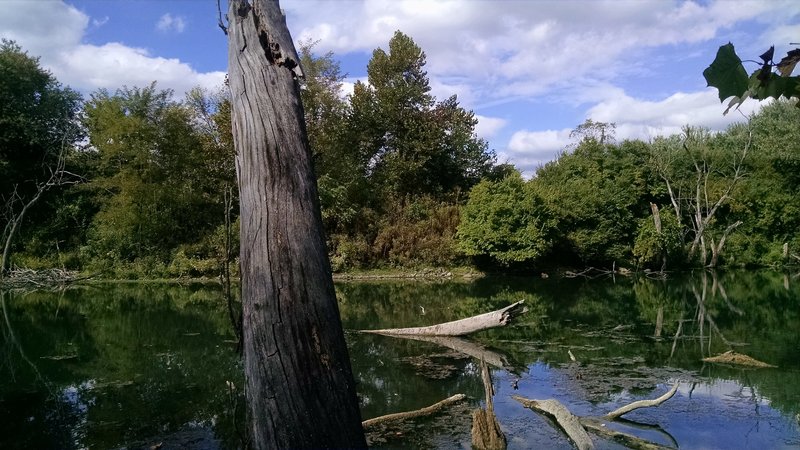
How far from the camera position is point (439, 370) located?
8617 millimetres

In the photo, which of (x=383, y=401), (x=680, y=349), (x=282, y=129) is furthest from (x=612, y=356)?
(x=282, y=129)

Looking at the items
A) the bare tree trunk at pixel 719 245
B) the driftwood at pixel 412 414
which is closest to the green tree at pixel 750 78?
the driftwood at pixel 412 414

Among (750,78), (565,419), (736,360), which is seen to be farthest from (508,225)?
(750,78)

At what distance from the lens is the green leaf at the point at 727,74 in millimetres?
1324

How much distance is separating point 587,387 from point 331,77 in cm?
2104

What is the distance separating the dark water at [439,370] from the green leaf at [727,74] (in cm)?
233

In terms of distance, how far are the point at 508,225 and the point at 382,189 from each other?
5.97 m

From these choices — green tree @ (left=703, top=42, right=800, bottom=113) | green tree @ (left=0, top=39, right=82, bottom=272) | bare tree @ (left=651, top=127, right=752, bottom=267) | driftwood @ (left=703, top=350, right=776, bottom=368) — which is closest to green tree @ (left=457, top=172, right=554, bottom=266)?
bare tree @ (left=651, top=127, right=752, bottom=267)

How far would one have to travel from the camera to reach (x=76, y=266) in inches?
909

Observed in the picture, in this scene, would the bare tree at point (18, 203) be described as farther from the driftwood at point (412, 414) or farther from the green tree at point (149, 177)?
the driftwood at point (412, 414)

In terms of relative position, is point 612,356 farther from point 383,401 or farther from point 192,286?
point 192,286

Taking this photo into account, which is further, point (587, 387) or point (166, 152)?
point (166, 152)

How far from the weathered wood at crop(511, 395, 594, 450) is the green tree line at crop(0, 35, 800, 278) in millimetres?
15843

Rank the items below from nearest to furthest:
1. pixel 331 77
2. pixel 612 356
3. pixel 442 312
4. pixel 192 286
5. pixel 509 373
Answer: pixel 509 373 < pixel 612 356 < pixel 442 312 < pixel 192 286 < pixel 331 77
